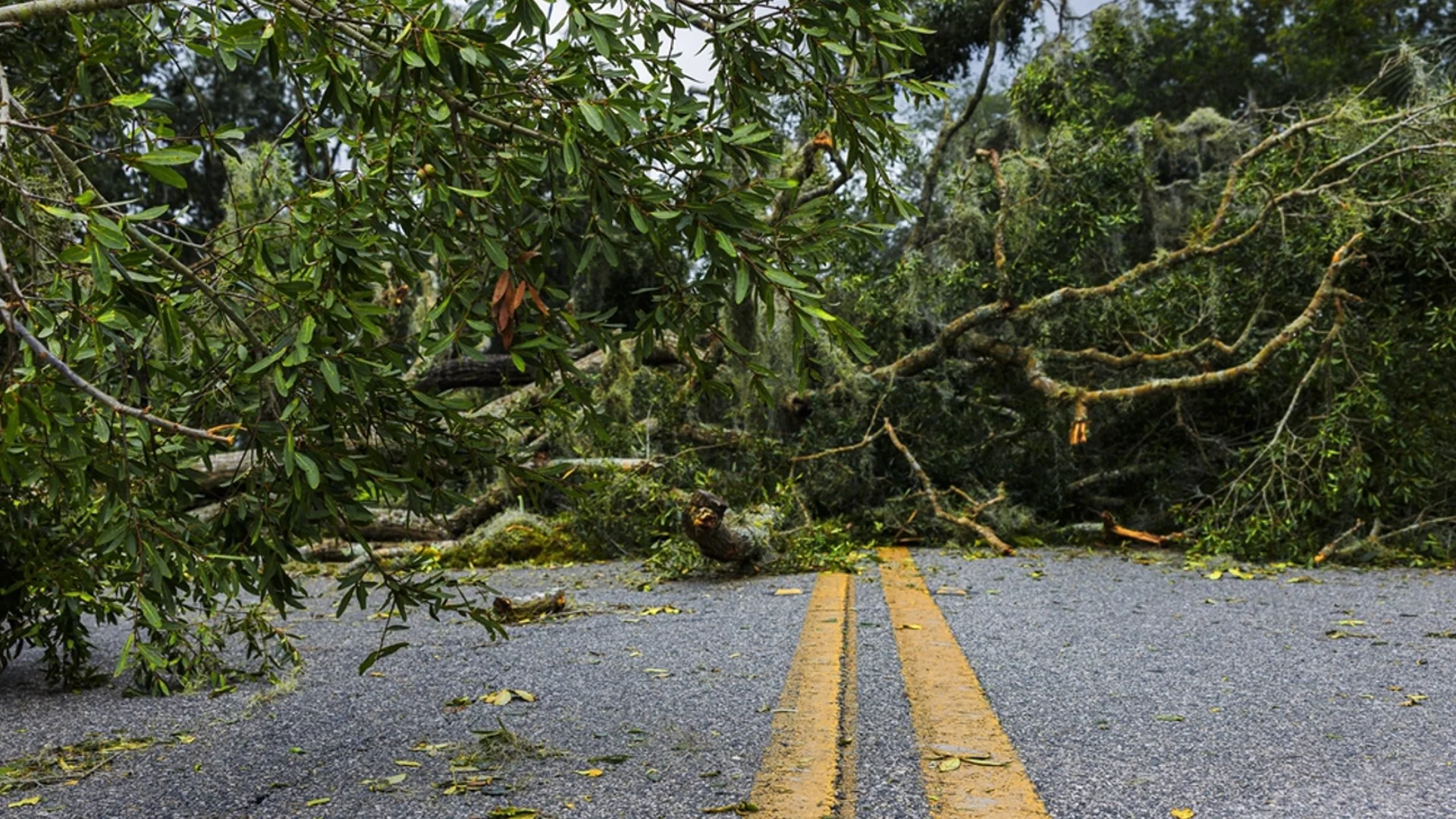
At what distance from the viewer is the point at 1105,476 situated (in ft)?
30.0

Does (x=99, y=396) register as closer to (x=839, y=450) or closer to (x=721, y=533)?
(x=721, y=533)

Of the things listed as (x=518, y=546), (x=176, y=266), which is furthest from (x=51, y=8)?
(x=518, y=546)

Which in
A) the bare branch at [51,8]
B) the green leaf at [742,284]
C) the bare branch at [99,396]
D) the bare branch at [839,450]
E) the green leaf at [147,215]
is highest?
the bare branch at [51,8]

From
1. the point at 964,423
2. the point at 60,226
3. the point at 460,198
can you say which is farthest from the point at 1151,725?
the point at 964,423

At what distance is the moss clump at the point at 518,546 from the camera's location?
827 cm

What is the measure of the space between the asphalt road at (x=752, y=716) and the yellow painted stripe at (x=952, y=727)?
0.05m

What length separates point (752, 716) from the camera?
3293 mm

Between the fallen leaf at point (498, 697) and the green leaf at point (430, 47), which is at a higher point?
the green leaf at point (430, 47)

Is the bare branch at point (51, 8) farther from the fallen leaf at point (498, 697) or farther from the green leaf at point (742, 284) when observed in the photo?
the fallen leaf at point (498, 697)

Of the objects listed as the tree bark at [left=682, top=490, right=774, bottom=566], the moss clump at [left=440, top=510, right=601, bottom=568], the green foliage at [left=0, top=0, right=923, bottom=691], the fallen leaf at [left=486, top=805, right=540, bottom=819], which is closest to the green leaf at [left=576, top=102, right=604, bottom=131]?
the green foliage at [left=0, top=0, right=923, bottom=691]

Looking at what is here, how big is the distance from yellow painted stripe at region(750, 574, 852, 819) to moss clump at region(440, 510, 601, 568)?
3.87 m

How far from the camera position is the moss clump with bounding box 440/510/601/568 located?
27.1ft

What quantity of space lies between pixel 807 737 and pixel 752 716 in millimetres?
320

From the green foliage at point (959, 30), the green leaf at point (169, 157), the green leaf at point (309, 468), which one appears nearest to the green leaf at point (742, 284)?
the green leaf at point (309, 468)
